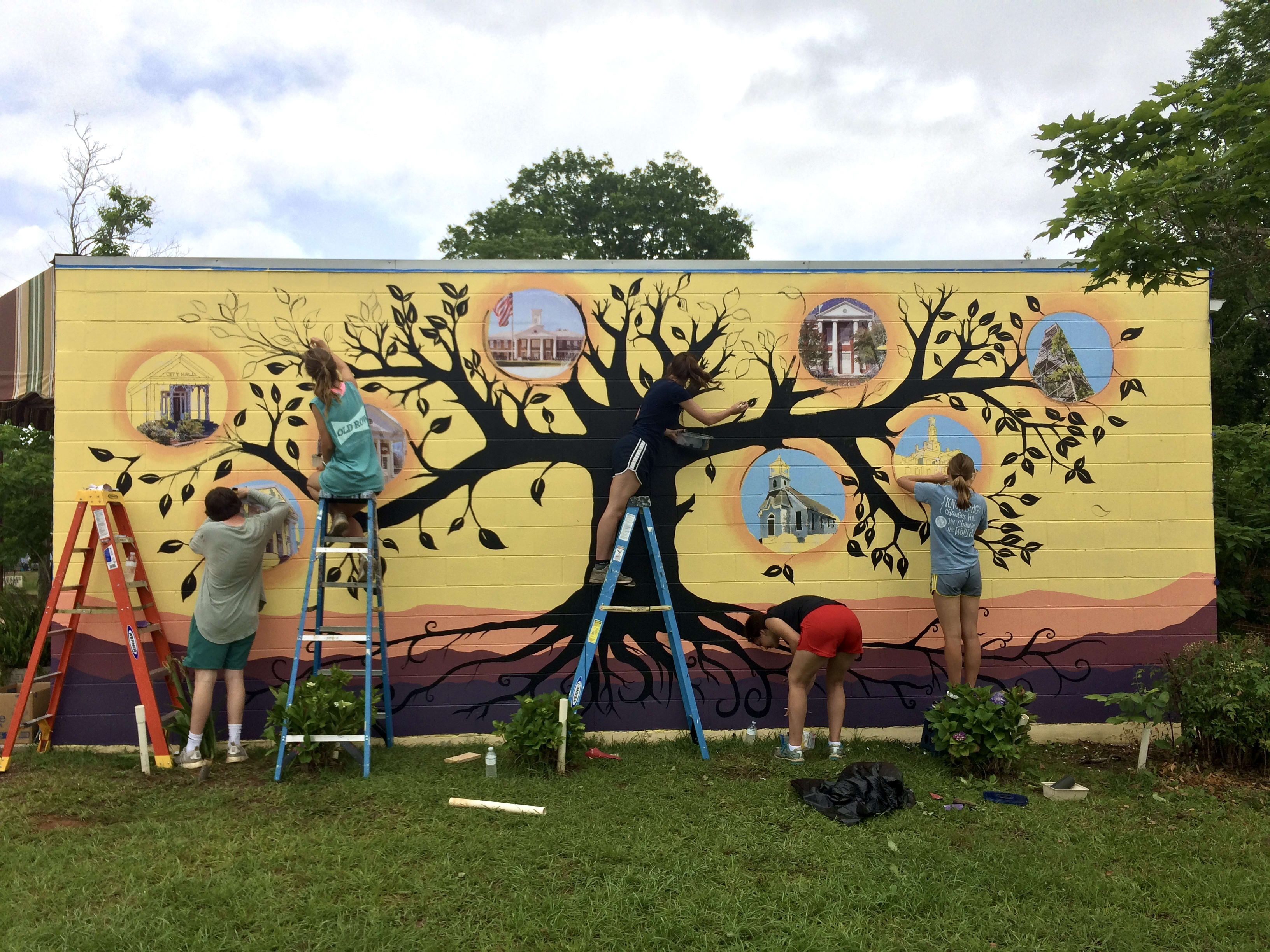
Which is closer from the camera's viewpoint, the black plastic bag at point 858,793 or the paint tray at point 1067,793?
the black plastic bag at point 858,793

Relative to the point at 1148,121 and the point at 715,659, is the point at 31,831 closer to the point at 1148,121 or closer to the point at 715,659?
the point at 715,659

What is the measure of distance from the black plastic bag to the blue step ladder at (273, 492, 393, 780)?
2.53 meters

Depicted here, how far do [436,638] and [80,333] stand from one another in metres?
3.06

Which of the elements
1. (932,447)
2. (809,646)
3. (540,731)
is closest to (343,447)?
(540,731)

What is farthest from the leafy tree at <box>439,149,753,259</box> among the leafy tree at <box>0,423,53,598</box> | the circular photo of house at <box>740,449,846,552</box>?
the circular photo of house at <box>740,449,846,552</box>

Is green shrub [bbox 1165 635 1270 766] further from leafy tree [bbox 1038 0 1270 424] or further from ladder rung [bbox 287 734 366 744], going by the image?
ladder rung [bbox 287 734 366 744]

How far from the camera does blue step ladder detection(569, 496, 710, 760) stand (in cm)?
513

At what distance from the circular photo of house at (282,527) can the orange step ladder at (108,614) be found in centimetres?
73

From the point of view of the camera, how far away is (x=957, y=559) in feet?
17.5

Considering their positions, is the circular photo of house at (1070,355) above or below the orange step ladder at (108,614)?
above

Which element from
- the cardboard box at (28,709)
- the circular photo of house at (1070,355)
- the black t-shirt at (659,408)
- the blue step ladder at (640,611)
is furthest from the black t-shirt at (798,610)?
the cardboard box at (28,709)

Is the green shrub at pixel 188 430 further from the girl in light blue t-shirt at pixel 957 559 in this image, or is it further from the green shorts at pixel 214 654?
the girl in light blue t-shirt at pixel 957 559

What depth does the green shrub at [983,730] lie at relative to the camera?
15.7ft

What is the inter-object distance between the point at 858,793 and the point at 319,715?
10.0 ft
